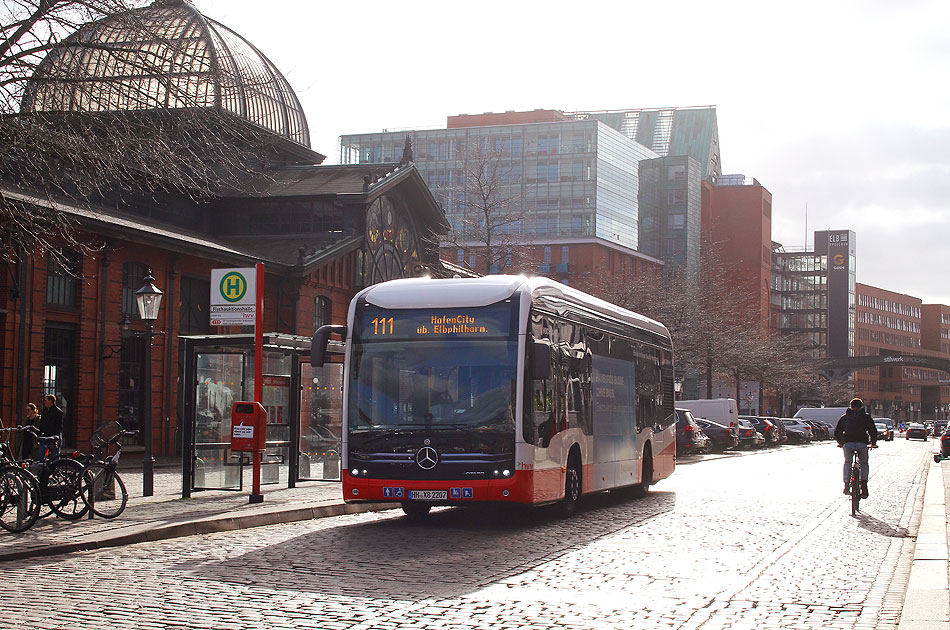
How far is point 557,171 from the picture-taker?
4761 inches

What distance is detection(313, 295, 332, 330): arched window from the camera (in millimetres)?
42844

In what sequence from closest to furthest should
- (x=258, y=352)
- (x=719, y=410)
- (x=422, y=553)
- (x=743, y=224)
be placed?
1. (x=422, y=553)
2. (x=258, y=352)
3. (x=719, y=410)
4. (x=743, y=224)

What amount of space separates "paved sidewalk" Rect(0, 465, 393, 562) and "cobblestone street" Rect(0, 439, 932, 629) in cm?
32

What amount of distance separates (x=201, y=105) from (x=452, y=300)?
4306 mm

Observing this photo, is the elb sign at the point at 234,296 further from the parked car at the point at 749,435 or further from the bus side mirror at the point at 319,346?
the parked car at the point at 749,435

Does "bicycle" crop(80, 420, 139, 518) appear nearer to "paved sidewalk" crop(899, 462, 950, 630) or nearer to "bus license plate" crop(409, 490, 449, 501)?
"bus license plate" crop(409, 490, 449, 501)

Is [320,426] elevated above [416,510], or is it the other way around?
[320,426]

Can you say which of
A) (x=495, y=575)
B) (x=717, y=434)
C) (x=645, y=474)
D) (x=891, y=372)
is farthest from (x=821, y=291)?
(x=495, y=575)

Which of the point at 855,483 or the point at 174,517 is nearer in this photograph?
the point at 174,517

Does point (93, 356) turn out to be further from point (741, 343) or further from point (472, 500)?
point (741, 343)

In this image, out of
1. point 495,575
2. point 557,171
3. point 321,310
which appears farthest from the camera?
point 557,171

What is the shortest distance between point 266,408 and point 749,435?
3889 centimetres

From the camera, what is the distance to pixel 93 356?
32688 millimetres

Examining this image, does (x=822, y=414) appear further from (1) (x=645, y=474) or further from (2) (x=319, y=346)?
(2) (x=319, y=346)
